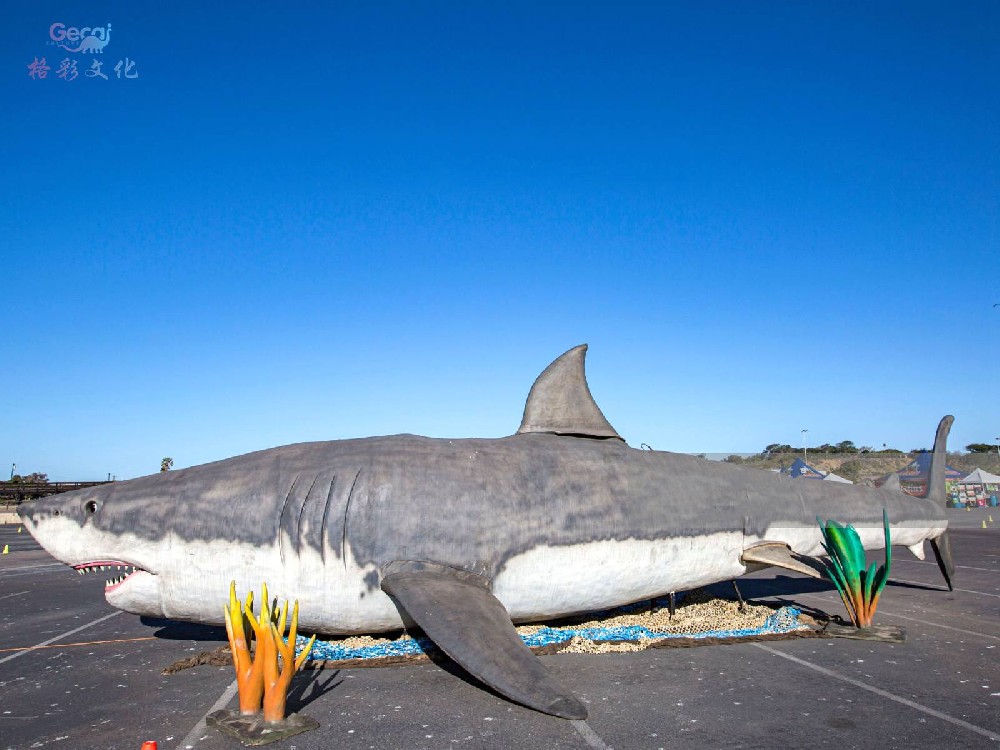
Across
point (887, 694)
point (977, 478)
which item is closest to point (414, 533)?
point (887, 694)

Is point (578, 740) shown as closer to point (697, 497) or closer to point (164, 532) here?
point (697, 497)

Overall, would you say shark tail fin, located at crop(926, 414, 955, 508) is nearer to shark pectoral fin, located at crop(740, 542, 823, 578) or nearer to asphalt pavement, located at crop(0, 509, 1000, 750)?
asphalt pavement, located at crop(0, 509, 1000, 750)

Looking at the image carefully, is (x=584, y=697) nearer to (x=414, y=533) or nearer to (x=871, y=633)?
(x=414, y=533)

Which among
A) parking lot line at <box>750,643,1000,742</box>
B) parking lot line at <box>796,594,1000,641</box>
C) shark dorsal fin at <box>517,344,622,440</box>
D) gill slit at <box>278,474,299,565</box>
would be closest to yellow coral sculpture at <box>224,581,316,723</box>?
gill slit at <box>278,474,299,565</box>

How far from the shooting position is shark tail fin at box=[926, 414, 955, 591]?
30.3 ft

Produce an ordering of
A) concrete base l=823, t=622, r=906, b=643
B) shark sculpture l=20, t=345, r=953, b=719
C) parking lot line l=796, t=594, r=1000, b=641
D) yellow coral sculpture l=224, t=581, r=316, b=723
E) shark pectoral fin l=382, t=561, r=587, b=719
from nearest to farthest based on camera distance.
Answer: shark pectoral fin l=382, t=561, r=587, b=719 < yellow coral sculpture l=224, t=581, r=316, b=723 < shark sculpture l=20, t=345, r=953, b=719 < concrete base l=823, t=622, r=906, b=643 < parking lot line l=796, t=594, r=1000, b=641

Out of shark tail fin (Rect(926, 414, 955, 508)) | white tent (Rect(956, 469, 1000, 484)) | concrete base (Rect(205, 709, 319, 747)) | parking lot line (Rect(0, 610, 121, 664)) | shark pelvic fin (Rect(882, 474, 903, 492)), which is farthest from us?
white tent (Rect(956, 469, 1000, 484))

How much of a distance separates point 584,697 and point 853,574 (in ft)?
12.9

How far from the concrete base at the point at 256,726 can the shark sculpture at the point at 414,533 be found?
3.53 ft

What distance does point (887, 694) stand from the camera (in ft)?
18.5

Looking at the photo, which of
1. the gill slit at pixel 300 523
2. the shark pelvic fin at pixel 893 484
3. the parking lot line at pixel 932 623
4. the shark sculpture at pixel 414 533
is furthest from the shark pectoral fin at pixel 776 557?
the gill slit at pixel 300 523

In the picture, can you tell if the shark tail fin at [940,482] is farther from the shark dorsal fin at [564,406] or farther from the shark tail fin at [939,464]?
the shark dorsal fin at [564,406]

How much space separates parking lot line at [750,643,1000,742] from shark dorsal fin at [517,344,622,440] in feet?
9.40

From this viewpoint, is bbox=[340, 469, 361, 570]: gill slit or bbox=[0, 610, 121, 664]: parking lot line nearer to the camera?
bbox=[340, 469, 361, 570]: gill slit
